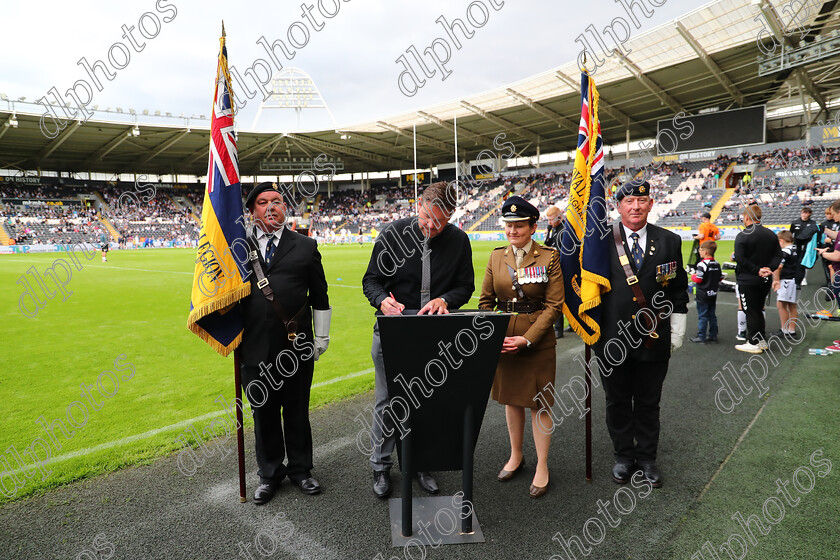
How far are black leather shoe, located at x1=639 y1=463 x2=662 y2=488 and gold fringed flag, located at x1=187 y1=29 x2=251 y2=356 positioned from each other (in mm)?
2844

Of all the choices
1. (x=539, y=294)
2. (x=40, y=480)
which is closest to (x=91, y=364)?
(x=40, y=480)

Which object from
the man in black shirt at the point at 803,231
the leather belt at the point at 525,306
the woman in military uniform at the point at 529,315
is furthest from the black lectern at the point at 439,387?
the man in black shirt at the point at 803,231

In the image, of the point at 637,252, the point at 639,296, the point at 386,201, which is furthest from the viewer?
the point at 386,201

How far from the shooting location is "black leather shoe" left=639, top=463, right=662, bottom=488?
3066mm

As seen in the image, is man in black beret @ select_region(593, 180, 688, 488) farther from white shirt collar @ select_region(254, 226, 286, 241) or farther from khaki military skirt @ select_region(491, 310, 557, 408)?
white shirt collar @ select_region(254, 226, 286, 241)

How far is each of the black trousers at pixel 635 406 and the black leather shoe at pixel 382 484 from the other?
1622mm

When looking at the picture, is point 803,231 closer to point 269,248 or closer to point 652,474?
point 652,474

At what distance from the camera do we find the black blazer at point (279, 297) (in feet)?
9.88

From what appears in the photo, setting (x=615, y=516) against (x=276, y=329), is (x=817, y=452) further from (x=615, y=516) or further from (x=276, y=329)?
(x=276, y=329)

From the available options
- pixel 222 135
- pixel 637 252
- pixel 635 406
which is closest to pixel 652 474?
pixel 635 406

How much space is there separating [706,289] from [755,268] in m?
0.66

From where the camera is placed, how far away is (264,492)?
117 inches

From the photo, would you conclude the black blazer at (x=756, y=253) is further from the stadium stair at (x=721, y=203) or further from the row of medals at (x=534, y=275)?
the stadium stair at (x=721, y=203)

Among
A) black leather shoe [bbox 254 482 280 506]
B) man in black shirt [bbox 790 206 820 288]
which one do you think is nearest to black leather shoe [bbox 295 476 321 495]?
black leather shoe [bbox 254 482 280 506]
